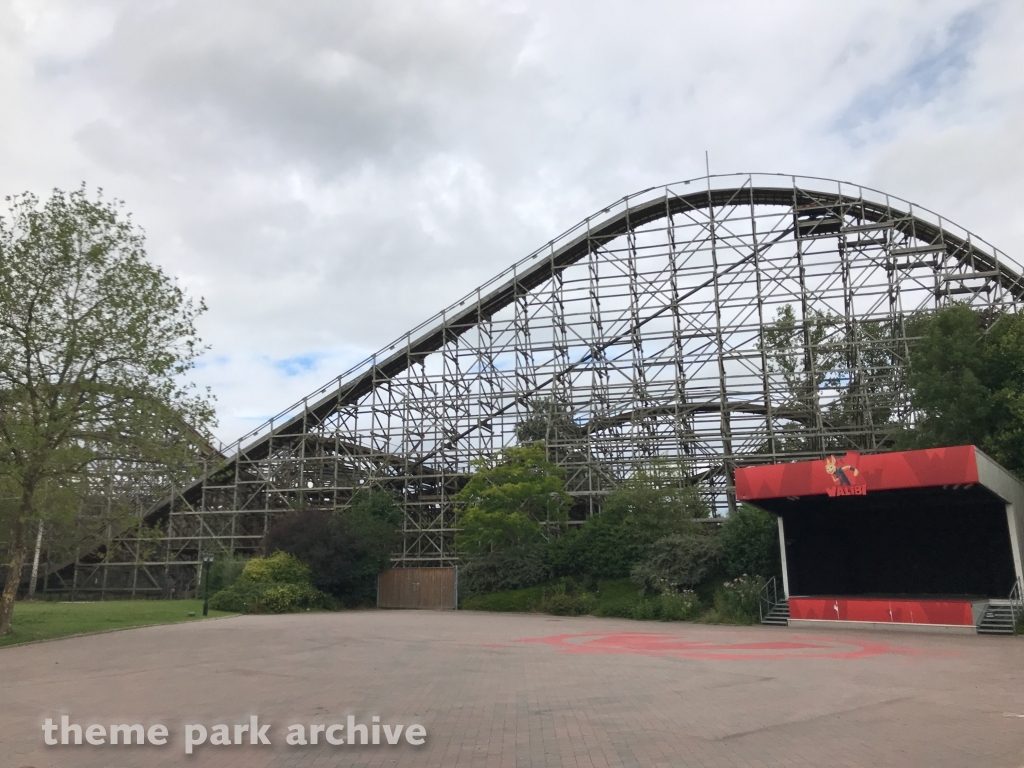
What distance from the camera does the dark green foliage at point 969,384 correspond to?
24047 mm

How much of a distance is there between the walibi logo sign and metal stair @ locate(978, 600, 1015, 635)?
3.97 metres

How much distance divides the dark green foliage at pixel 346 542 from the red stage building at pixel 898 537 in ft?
50.4

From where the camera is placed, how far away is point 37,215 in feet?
58.1

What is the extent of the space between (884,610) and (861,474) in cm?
347

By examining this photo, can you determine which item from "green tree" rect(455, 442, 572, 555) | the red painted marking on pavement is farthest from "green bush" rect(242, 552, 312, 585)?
the red painted marking on pavement

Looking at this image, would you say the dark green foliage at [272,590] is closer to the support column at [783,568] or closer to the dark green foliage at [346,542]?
the dark green foliage at [346,542]

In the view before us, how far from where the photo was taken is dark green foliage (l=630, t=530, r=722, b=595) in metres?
25.1

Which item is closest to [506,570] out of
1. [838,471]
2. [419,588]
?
[419,588]

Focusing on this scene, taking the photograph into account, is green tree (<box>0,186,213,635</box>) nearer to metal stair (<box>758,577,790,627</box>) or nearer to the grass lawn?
the grass lawn

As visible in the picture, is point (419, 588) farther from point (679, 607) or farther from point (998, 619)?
point (998, 619)

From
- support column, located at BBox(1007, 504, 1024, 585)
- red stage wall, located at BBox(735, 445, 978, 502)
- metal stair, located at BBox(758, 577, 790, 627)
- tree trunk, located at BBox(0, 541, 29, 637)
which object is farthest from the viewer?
metal stair, located at BBox(758, 577, 790, 627)

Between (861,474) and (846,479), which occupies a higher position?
(861,474)

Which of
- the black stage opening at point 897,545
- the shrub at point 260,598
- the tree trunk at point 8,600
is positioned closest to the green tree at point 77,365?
the tree trunk at point 8,600

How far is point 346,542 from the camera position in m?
30.2
